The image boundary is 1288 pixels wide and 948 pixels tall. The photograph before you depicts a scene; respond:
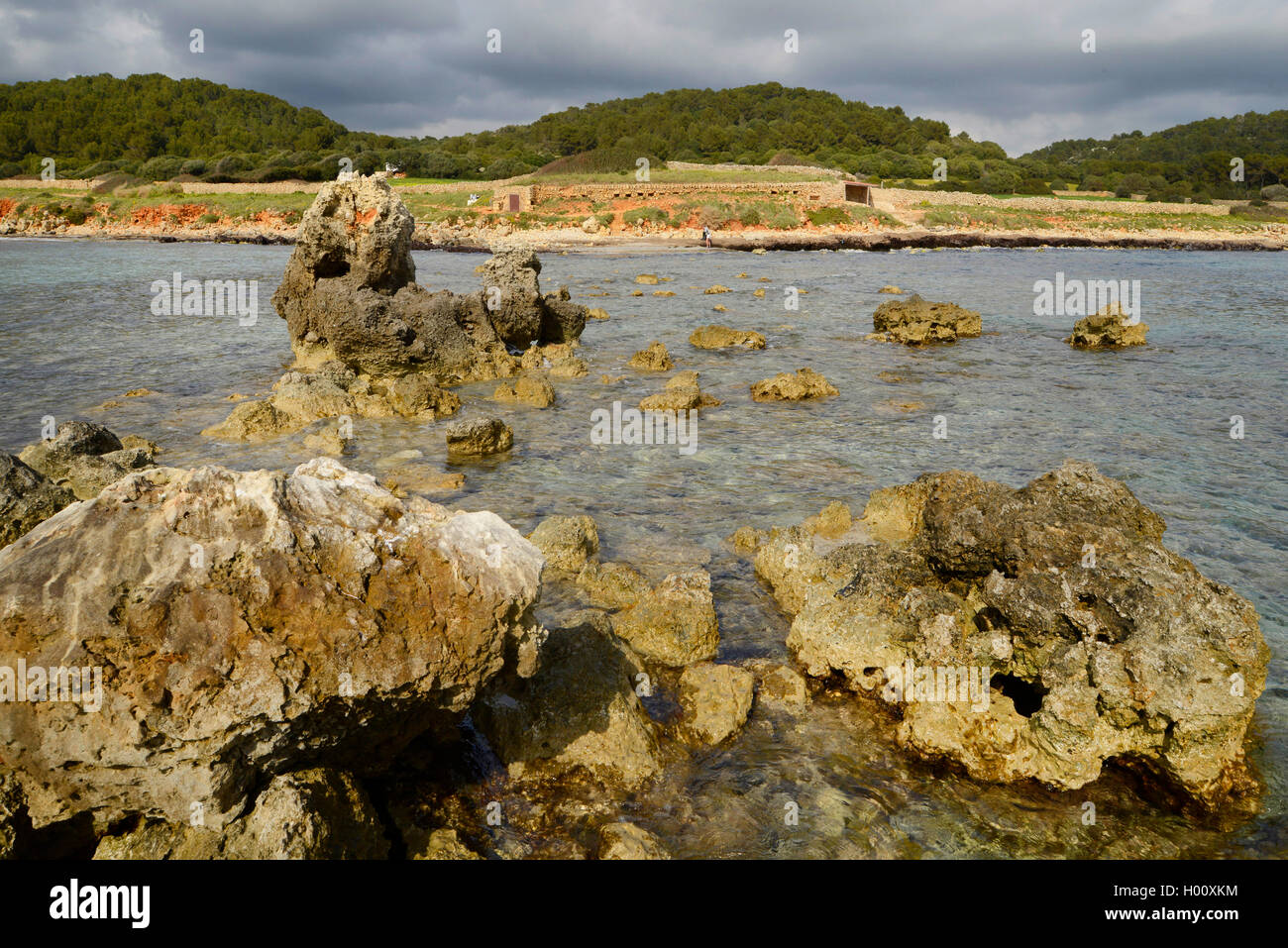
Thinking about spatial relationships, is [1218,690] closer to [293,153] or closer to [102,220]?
[102,220]

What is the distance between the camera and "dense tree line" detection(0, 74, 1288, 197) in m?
101

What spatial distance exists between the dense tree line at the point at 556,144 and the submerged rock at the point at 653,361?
80.3 metres

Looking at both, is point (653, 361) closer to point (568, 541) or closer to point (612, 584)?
point (568, 541)

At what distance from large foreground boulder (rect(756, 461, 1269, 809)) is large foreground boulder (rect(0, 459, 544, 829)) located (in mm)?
3650

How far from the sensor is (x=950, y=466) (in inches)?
531

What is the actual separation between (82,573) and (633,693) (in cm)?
394

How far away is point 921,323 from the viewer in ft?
84.3

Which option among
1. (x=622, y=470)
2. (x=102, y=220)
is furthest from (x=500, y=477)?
(x=102, y=220)

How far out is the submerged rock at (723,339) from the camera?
24.7 m

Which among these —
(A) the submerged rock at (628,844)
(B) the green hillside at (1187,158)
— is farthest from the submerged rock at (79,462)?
(B) the green hillside at (1187,158)

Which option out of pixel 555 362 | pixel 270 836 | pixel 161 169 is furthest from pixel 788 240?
pixel 161 169

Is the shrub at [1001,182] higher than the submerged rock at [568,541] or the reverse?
higher

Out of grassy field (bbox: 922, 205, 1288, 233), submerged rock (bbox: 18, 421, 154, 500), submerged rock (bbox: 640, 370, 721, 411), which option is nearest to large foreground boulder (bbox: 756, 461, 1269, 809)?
submerged rock (bbox: 640, 370, 721, 411)

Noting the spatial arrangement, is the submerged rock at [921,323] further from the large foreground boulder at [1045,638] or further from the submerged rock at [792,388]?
the large foreground boulder at [1045,638]
